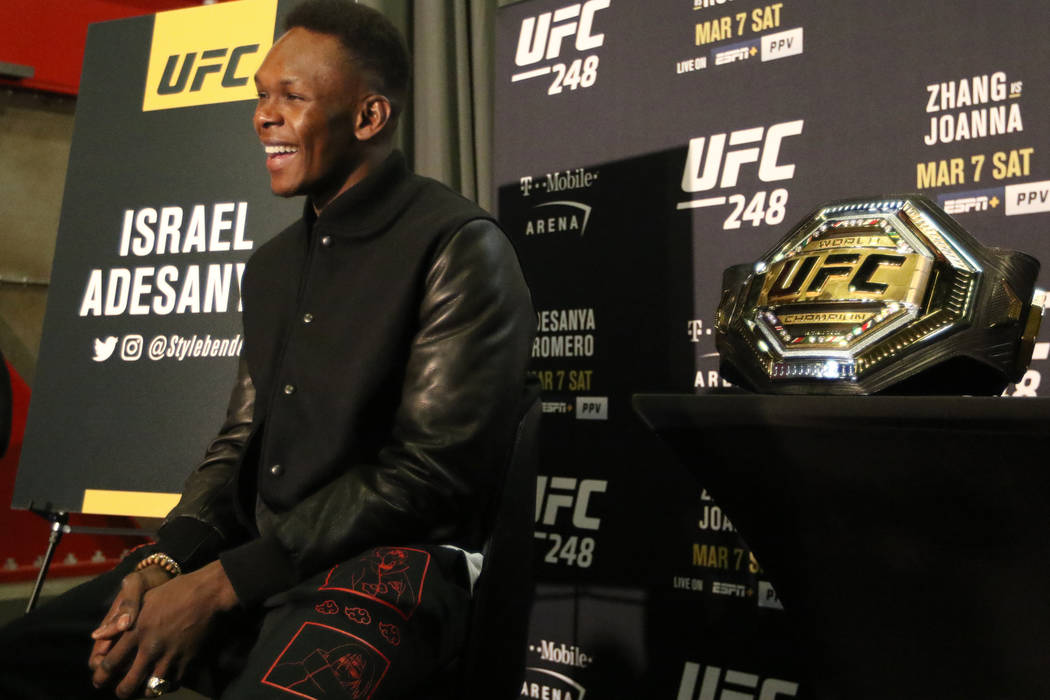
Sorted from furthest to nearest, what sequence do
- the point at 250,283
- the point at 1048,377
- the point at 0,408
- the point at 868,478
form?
the point at 0,408
the point at 250,283
the point at 1048,377
the point at 868,478

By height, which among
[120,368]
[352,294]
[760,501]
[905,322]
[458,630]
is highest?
[120,368]

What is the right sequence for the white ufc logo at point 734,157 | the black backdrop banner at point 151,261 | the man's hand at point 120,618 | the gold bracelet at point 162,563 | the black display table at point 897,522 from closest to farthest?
the black display table at point 897,522 < the man's hand at point 120,618 < the gold bracelet at point 162,563 < the white ufc logo at point 734,157 < the black backdrop banner at point 151,261

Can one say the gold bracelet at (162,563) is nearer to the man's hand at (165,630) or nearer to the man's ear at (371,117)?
the man's hand at (165,630)

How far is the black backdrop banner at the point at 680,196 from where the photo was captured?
1.41m

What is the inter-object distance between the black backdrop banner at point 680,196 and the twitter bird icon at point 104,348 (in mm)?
1108

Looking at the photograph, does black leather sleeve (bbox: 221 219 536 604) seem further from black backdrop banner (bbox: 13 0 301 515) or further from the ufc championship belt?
black backdrop banner (bbox: 13 0 301 515)

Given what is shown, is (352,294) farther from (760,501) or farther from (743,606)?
(743,606)

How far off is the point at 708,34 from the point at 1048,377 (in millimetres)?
872

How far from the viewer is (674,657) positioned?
1662 mm

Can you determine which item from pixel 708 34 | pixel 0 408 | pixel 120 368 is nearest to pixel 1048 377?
pixel 708 34

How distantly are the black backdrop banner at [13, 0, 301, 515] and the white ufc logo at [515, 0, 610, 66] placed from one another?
2.29ft

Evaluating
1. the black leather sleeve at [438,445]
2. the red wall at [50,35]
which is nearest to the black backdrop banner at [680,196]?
the black leather sleeve at [438,445]

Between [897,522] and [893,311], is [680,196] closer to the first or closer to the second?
[893,311]

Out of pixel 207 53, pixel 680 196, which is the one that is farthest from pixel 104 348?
pixel 680 196
